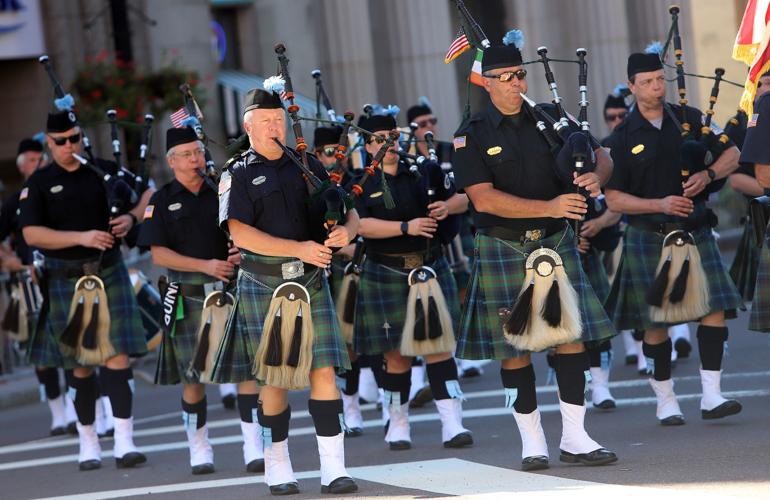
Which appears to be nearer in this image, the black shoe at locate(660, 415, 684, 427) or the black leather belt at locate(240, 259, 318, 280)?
the black leather belt at locate(240, 259, 318, 280)

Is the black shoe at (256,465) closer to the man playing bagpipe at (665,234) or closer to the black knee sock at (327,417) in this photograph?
the black knee sock at (327,417)

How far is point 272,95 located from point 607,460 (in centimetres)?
224

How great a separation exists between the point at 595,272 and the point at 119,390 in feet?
10.4

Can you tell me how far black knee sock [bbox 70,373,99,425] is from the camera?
348 inches

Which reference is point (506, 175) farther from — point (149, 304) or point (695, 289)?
point (149, 304)

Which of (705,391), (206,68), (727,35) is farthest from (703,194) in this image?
(727,35)

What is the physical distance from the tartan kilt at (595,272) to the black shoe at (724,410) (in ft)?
6.30

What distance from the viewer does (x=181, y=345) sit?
27.4 ft

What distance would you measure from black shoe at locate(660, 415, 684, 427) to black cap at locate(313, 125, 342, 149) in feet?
9.89

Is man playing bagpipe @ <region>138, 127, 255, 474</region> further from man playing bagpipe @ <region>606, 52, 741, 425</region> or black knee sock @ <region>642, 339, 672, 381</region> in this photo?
black knee sock @ <region>642, 339, 672, 381</region>

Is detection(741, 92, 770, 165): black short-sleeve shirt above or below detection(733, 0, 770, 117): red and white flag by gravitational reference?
below

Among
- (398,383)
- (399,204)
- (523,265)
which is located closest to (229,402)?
(398,383)

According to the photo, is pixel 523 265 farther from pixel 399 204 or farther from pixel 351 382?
pixel 351 382

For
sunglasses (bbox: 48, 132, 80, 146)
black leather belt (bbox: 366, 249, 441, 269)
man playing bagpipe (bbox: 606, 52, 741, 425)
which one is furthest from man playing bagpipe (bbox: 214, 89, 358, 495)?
sunglasses (bbox: 48, 132, 80, 146)
